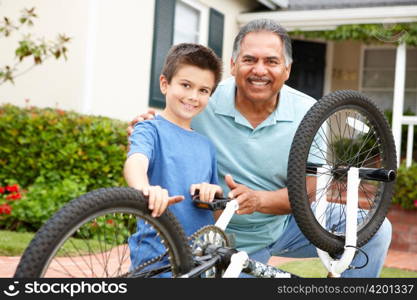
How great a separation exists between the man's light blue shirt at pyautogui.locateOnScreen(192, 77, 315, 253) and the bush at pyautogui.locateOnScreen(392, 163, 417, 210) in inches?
166

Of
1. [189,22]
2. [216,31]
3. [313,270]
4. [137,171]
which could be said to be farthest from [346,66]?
[137,171]

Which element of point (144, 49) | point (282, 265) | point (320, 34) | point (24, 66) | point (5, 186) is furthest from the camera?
point (320, 34)

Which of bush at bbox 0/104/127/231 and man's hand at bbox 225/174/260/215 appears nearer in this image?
man's hand at bbox 225/174/260/215

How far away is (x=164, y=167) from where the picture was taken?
6.77 feet

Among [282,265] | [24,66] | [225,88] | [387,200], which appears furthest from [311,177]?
[24,66]

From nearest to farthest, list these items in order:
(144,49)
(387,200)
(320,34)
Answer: (387,200), (144,49), (320,34)

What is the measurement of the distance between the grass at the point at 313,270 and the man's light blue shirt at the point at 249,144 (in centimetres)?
204

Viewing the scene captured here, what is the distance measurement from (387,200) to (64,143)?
335 centimetres

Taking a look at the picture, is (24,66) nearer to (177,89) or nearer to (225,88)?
(225,88)

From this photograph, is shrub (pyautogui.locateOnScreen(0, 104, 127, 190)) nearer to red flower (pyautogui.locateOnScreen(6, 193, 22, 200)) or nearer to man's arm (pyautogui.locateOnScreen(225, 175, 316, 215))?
red flower (pyautogui.locateOnScreen(6, 193, 22, 200))

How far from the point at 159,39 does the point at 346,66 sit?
482 cm

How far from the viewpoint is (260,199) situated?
2.27 m

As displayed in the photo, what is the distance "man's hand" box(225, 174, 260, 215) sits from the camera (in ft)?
6.82

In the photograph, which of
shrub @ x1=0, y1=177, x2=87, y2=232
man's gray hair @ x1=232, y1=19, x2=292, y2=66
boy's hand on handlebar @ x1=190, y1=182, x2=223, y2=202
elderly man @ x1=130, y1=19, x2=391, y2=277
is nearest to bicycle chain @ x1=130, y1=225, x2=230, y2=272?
boy's hand on handlebar @ x1=190, y1=182, x2=223, y2=202
